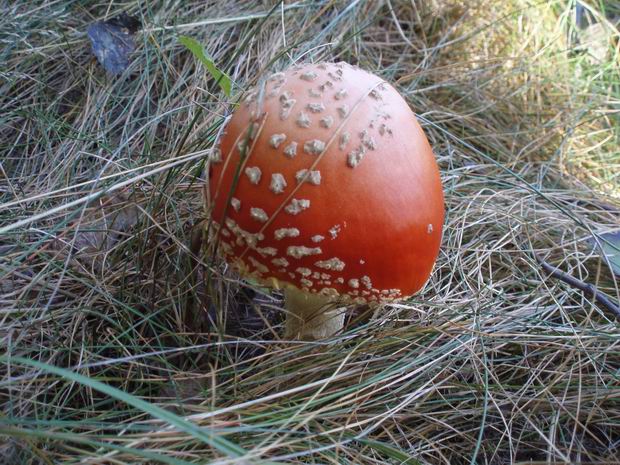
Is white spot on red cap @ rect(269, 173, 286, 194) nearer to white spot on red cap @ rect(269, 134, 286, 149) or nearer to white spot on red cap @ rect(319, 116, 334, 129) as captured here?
white spot on red cap @ rect(269, 134, 286, 149)

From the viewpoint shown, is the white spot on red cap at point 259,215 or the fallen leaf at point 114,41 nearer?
the white spot on red cap at point 259,215

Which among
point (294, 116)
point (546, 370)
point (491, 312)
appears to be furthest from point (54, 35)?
point (546, 370)

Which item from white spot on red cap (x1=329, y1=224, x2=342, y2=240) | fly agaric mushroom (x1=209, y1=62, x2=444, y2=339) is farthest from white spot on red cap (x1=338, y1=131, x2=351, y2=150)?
white spot on red cap (x1=329, y1=224, x2=342, y2=240)

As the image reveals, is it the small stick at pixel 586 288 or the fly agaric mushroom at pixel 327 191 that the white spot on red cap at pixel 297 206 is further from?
the small stick at pixel 586 288

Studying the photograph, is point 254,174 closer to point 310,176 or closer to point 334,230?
point 310,176

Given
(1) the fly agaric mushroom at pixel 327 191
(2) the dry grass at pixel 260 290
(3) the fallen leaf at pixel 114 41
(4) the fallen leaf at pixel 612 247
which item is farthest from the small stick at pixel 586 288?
(3) the fallen leaf at pixel 114 41

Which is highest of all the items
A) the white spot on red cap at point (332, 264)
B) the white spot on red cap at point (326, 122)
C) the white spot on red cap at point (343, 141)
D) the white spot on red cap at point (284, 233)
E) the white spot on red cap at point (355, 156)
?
the white spot on red cap at point (326, 122)
